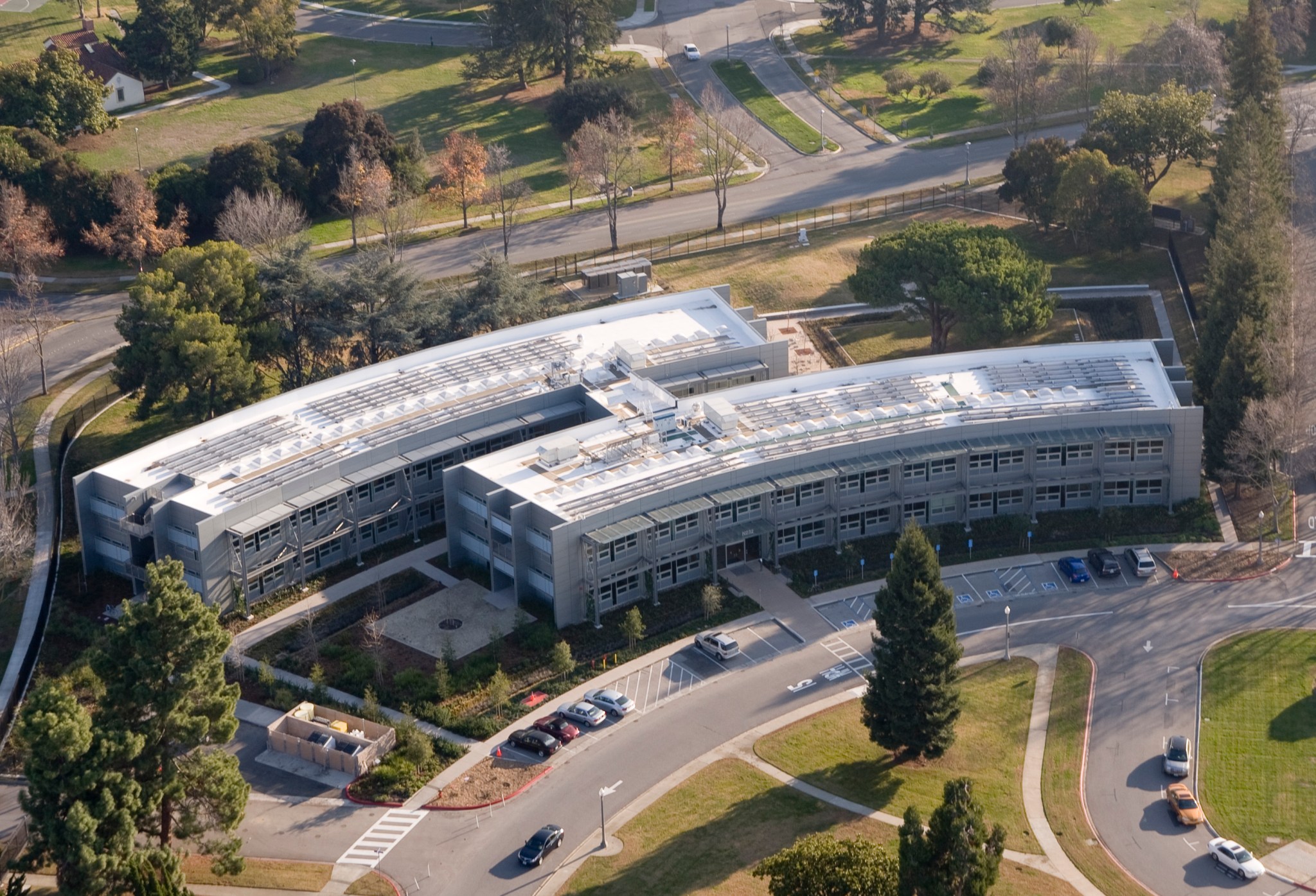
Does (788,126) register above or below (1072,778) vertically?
above

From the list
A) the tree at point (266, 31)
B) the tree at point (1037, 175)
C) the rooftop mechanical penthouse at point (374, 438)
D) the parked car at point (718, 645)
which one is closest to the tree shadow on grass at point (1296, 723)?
the parked car at point (718, 645)

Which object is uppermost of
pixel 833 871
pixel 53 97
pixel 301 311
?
pixel 53 97

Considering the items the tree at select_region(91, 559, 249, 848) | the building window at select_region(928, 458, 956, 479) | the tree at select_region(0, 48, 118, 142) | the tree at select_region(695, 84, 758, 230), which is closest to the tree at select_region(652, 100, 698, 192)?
the tree at select_region(695, 84, 758, 230)

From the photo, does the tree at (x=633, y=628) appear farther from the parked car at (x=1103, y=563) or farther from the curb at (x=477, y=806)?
the parked car at (x=1103, y=563)

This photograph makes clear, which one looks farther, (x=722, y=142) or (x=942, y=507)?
(x=722, y=142)

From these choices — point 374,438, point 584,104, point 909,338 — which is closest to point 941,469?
point 909,338

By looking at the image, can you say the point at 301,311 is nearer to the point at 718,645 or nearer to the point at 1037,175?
the point at 718,645
